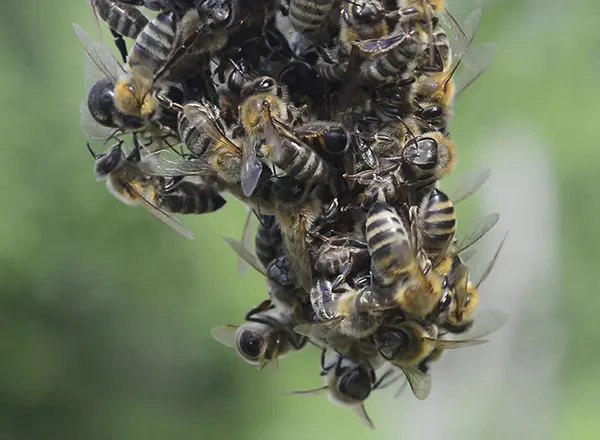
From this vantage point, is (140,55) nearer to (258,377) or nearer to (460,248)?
(460,248)

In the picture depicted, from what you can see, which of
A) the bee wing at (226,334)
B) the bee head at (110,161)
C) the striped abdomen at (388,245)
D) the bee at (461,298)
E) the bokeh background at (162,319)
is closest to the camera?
the striped abdomen at (388,245)

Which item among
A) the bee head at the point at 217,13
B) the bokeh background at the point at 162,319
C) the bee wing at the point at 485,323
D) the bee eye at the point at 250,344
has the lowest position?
the bokeh background at the point at 162,319

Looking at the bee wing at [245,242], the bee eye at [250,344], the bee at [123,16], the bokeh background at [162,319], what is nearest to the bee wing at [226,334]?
the bee eye at [250,344]

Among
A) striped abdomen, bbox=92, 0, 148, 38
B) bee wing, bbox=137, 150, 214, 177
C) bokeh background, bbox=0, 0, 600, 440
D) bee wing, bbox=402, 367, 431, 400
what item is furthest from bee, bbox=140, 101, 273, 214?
bokeh background, bbox=0, 0, 600, 440

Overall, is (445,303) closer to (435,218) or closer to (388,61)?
(435,218)

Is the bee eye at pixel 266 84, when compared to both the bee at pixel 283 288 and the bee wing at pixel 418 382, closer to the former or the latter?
the bee at pixel 283 288

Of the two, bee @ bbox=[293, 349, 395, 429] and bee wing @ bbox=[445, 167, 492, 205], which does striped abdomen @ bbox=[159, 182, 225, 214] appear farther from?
bee wing @ bbox=[445, 167, 492, 205]
